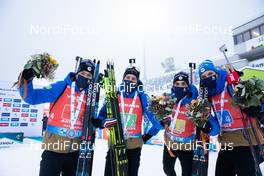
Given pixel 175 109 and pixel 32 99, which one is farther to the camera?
pixel 175 109

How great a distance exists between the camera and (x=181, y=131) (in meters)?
3.04

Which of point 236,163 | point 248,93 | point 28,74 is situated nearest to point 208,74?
point 248,93

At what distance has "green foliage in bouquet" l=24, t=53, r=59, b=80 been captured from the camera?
7.90 feet

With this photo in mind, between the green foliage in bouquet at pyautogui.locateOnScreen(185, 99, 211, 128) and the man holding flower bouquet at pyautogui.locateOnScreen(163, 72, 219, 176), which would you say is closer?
the green foliage in bouquet at pyautogui.locateOnScreen(185, 99, 211, 128)

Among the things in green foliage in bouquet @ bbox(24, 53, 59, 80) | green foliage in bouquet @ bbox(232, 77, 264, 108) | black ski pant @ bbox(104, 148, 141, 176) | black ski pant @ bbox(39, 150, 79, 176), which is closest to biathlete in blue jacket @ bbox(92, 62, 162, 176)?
black ski pant @ bbox(104, 148, 141, 176)

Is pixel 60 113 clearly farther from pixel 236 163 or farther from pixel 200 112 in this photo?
pixel 236 163

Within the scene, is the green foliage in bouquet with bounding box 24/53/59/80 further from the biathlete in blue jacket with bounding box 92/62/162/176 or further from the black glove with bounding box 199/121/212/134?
the black glove with bounding box 199/121/212/134

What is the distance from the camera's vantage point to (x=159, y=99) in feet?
9.53

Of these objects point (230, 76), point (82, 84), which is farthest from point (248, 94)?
point (82, 84)

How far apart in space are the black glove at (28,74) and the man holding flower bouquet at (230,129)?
2.16m

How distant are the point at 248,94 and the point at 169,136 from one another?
1.26 metres

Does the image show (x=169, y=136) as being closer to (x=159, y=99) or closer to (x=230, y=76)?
(x=159, y=99)

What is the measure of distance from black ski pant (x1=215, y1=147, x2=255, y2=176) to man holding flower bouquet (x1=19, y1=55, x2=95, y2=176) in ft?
5.96

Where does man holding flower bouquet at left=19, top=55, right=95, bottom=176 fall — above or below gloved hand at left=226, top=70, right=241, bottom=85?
below
